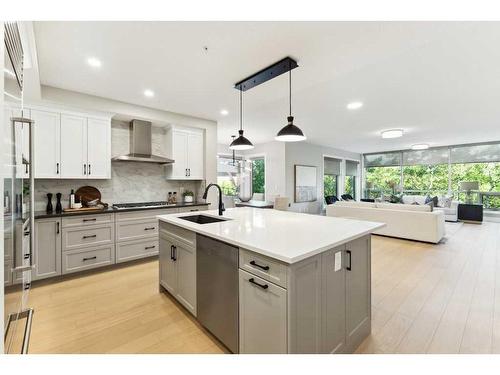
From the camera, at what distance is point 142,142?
3953mm

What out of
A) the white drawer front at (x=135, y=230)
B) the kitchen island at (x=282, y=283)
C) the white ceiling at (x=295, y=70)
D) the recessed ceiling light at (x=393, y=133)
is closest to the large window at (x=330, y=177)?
the recessed ceiling light at (x=393, y=133)

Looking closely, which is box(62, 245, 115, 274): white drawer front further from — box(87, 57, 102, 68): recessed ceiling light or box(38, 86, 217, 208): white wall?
box(87, 57, 102, 68): recessed ceiling light

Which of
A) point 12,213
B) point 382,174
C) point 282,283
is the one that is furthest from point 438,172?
point 12,213

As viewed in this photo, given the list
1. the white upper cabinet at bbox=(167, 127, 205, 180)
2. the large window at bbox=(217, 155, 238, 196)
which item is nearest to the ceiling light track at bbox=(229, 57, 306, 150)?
the white upper cabinet at bbox=(167, 127, 205, 180)

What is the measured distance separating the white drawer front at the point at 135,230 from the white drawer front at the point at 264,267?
260cm

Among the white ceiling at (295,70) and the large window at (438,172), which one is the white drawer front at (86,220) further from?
the large window at (438,172)

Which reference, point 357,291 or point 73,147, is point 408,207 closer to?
point 357,291

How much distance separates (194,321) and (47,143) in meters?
2.98

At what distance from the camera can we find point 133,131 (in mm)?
3889

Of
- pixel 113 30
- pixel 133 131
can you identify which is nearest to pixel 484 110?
pixel 113 30

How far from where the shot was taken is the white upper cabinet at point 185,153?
4.21 m

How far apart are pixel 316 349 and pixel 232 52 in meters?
2.49

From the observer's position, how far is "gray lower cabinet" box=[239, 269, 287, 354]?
1279mm

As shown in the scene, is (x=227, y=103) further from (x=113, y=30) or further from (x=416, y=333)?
(x=416, y=333)
